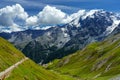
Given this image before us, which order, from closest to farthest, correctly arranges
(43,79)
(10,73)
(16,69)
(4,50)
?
(10,73) < (16,69) < (43,79) < (4,50)

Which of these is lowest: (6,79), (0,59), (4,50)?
(6,79)

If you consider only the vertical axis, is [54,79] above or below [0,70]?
above

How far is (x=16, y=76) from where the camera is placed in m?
127

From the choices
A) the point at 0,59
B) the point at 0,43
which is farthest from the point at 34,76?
A: the point at 0,43

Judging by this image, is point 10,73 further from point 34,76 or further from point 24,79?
point 34,76

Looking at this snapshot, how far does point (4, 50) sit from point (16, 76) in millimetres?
49925

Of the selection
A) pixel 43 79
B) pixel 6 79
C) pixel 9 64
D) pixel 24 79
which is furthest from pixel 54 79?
pixel 6 79

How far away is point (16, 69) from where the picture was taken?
140 meters

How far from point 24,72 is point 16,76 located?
15.7 meters

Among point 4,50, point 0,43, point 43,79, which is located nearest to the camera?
point 43,79

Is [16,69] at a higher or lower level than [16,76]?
higher

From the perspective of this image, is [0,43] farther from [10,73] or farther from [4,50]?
[10,73]

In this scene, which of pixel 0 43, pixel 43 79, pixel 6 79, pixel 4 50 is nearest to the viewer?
pixel 6 79

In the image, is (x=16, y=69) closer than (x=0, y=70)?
No
